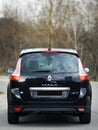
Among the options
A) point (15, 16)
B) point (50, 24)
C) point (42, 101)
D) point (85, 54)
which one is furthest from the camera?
point (15, 16)

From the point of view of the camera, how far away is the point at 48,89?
40.3ft

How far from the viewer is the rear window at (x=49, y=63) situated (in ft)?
41.4

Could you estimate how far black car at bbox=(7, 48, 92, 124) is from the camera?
12.3m

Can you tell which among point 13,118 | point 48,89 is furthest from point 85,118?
point 13,118

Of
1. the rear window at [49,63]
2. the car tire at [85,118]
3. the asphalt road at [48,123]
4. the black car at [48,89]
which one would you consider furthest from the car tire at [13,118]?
the car tire at [85,118]

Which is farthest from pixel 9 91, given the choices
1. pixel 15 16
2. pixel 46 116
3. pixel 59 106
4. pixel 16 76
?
pixel 15 16

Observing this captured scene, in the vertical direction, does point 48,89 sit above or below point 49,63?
below

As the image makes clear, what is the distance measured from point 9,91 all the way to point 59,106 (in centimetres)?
118

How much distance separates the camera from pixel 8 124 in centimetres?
1296

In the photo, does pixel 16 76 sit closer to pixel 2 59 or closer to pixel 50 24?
pixel 50 24

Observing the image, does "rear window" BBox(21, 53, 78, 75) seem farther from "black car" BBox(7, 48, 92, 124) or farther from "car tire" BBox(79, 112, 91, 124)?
"car tire" BBox(79, 112, 91, 124)

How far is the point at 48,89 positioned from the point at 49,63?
0.72m

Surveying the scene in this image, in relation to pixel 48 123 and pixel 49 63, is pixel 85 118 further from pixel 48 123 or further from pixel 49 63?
pixel 49 63

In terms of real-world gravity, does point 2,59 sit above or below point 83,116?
below
